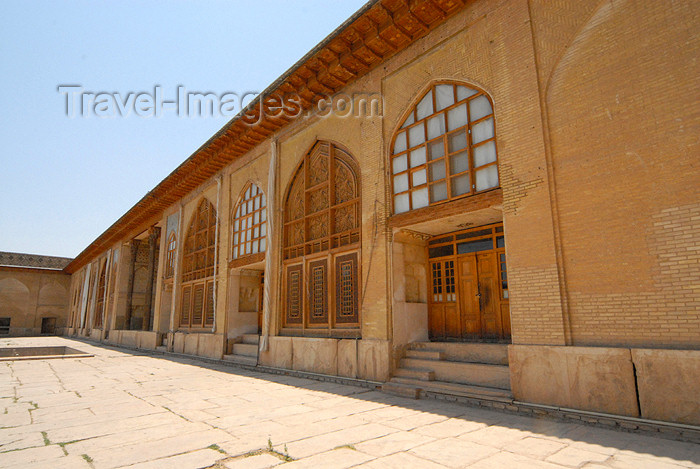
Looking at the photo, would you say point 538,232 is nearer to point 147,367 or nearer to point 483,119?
point 483,119

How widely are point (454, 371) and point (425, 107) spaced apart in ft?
14.1

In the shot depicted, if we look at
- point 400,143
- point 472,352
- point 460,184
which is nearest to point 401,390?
point 472,352

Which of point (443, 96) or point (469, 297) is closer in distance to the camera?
point (443, 96)

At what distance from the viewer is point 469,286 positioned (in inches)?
281

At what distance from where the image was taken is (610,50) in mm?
4934

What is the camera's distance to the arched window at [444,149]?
6.21m

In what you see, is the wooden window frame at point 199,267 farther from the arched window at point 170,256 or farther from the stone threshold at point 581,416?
the stone threshold at point 581,416

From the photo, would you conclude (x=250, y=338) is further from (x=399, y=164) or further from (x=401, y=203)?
(x=399, y=164)

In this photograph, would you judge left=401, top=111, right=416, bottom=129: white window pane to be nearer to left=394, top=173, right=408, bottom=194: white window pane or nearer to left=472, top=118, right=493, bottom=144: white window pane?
left=394, top=173, right=408, bottom=194: white window pane

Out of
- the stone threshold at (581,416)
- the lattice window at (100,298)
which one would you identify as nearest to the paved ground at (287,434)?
the stone threshold at (581,416)

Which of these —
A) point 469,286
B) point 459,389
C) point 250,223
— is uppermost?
point 250,223

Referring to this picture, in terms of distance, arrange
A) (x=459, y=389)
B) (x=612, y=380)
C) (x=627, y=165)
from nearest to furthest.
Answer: (x=612, y=380)
(x=627, y=165)
(x=459, y=389)

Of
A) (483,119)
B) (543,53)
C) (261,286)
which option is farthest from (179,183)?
(543,53)

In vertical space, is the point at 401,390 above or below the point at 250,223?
below
